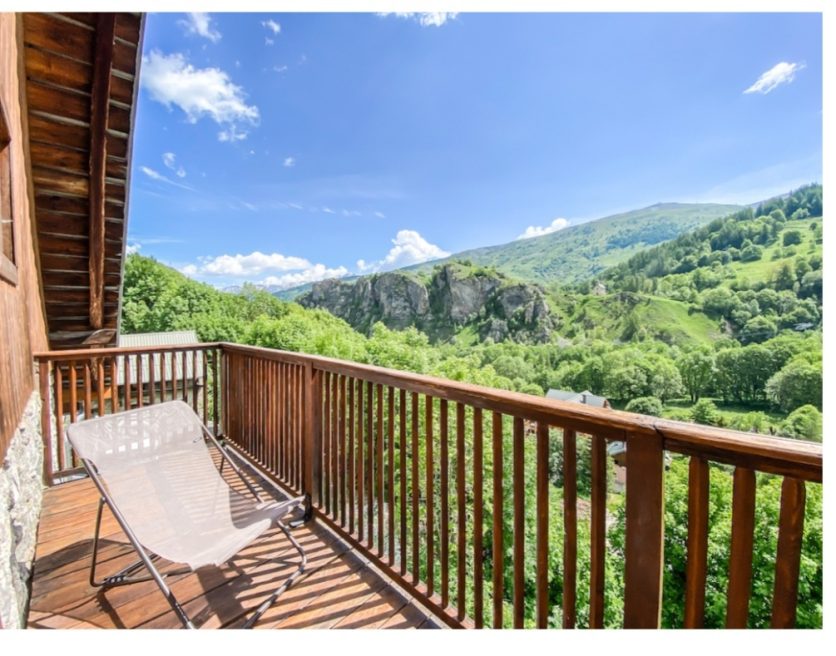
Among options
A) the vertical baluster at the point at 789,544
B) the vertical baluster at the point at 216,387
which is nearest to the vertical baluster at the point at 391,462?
the vertical baluster at the point at 789,544

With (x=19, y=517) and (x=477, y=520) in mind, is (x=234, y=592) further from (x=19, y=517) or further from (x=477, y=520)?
(x=477, y=520)

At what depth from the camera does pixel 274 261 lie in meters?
76.8

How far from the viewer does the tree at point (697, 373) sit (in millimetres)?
38875

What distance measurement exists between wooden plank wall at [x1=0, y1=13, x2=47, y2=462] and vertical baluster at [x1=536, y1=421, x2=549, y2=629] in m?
2.24

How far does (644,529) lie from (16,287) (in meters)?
3.81

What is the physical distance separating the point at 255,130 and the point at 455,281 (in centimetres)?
3412

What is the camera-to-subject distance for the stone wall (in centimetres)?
171

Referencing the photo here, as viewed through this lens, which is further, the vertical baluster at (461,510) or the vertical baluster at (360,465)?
the vertical baluster at (360,465)

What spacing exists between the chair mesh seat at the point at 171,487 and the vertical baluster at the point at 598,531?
4.97ft

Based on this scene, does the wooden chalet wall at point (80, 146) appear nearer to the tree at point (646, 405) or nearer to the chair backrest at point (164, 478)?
the chair backrest at point (164, 478)

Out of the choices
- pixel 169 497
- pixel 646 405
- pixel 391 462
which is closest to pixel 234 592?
A: pixel 169 497

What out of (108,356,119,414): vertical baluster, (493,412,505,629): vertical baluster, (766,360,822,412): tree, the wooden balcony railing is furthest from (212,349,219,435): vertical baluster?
(766,360,822,412): tree
